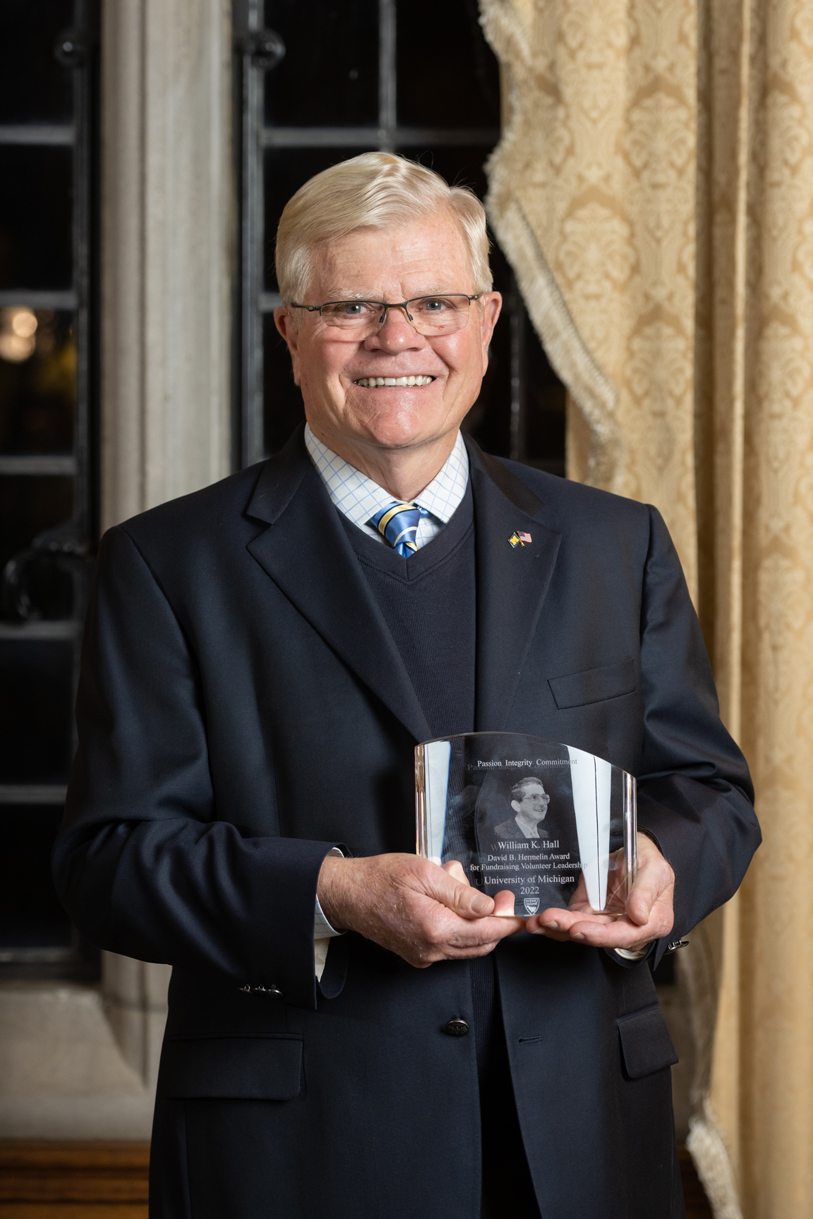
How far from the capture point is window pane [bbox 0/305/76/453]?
2.50 m

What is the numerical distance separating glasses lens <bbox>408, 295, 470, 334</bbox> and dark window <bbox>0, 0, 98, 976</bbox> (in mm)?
1350

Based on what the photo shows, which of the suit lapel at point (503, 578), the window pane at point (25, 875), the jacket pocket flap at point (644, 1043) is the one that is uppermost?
the suit lapel at point (503, 578)

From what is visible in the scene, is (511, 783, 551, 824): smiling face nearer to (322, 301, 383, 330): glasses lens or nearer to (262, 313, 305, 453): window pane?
(322, 301, 383, 330): glasses lens

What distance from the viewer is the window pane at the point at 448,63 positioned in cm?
245

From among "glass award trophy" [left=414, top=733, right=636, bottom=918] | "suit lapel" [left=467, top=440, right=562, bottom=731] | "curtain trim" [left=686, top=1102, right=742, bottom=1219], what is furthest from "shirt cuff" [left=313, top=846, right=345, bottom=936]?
"curtain trim" [left=686, top=1102, right=742, bottom=1219]

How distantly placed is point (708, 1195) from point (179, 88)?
2404 mm

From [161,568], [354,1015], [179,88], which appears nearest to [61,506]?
[179,88]

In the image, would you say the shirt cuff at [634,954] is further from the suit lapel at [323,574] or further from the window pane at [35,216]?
the window pane at [35,216]

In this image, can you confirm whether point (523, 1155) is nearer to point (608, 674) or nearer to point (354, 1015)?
point (354, 1015)

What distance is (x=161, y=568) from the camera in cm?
135

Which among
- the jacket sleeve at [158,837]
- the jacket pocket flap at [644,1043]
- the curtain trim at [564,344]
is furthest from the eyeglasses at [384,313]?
the jacket pocket flap at [644,1043]

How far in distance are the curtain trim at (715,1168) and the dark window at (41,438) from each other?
135 cm

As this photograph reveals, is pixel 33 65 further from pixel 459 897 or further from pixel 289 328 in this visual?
pixel 459 897

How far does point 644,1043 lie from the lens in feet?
4.41
